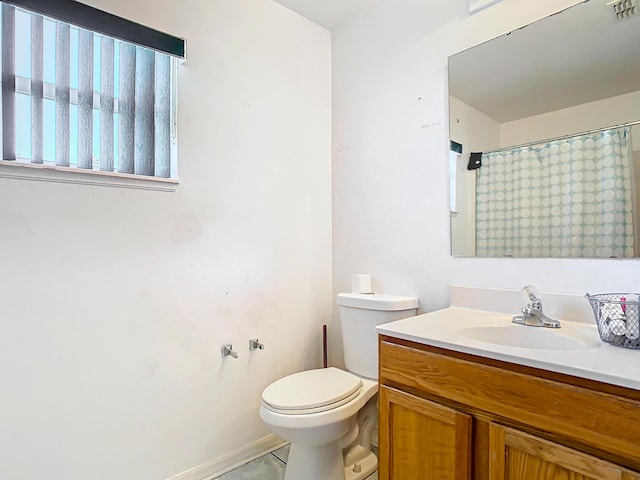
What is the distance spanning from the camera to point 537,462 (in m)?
0.85

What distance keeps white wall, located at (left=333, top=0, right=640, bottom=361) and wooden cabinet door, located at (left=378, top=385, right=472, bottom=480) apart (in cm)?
62

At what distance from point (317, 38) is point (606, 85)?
1.48m

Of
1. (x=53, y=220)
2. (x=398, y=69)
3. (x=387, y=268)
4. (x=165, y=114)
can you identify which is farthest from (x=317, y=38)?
(x=53, y=220)

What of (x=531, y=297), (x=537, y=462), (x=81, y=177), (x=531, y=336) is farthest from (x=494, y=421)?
(x=81, y=177)

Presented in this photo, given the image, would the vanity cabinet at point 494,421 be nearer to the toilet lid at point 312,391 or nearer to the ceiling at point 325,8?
the toilet lid at point 312,391

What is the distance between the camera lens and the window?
125 centimetres

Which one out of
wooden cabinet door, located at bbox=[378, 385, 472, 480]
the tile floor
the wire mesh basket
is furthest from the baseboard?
the wire mesh basket

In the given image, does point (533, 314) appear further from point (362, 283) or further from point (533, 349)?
point (362, 283)

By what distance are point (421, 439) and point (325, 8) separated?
2.09 meters

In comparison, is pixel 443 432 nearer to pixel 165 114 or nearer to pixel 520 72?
pixel 520 72

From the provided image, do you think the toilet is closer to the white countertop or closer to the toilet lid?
the toilet lid

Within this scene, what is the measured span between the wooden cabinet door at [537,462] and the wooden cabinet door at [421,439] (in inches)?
3.0

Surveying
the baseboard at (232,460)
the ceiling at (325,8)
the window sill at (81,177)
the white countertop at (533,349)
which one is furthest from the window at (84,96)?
the baseboard at (232,460)

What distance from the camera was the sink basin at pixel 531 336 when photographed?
109cm
